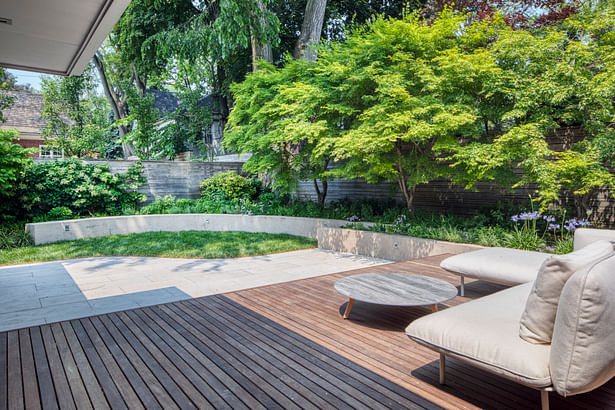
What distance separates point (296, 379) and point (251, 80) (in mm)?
7825

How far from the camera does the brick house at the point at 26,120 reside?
56.9 ft

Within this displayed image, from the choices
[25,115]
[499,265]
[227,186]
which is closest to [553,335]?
[499,265]

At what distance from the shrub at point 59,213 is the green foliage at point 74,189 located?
0.55 ft

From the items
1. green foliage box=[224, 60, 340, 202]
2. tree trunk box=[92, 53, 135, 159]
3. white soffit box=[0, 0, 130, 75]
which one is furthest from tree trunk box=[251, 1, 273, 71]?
tree trunk box=[92, 53, 135, 159]

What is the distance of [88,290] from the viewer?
16.0 feet

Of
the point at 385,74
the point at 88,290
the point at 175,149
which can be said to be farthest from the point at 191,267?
the point at 175,149

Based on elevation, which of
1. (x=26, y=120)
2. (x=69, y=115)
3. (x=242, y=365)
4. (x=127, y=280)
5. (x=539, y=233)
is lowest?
(x=127, y=280)

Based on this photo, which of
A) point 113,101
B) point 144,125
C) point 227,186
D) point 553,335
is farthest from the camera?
point 113,101

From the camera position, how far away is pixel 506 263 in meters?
3.43

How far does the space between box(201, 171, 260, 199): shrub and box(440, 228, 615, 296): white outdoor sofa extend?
7.67 m

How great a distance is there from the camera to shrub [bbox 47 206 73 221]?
8.36 meters

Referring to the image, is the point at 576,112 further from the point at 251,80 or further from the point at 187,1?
the point at 187,1

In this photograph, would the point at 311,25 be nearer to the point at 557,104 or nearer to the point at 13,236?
the point at 557,104

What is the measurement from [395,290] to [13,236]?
25.2ft
